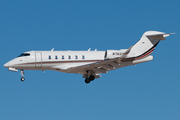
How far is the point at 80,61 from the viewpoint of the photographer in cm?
3064

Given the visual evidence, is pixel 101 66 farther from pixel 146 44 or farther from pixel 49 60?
pixel 146 44

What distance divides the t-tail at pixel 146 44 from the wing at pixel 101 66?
2366 mm

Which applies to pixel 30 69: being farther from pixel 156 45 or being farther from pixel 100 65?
pixel 156 45

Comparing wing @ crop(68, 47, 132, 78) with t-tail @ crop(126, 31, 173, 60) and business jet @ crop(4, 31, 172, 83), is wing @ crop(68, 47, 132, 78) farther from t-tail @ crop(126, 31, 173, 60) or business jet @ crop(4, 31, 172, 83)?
t-tail @ crop(126, 31, 173, 60)

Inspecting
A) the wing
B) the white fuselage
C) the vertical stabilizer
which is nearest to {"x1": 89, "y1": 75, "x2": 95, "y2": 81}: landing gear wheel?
the wing

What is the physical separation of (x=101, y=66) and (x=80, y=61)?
216 centimetres

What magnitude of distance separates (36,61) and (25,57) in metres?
1.15

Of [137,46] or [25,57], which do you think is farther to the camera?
[137,46]

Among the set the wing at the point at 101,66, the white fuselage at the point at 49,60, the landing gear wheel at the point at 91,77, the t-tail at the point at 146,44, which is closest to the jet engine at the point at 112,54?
the wing at the point at 101,66

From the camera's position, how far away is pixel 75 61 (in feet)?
100

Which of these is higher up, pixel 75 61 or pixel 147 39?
pixel 147 39

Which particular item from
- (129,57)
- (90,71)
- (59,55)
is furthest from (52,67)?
(129,57)

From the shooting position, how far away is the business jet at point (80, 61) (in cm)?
2994

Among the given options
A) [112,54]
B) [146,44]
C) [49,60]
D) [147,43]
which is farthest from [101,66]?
[147,43]
